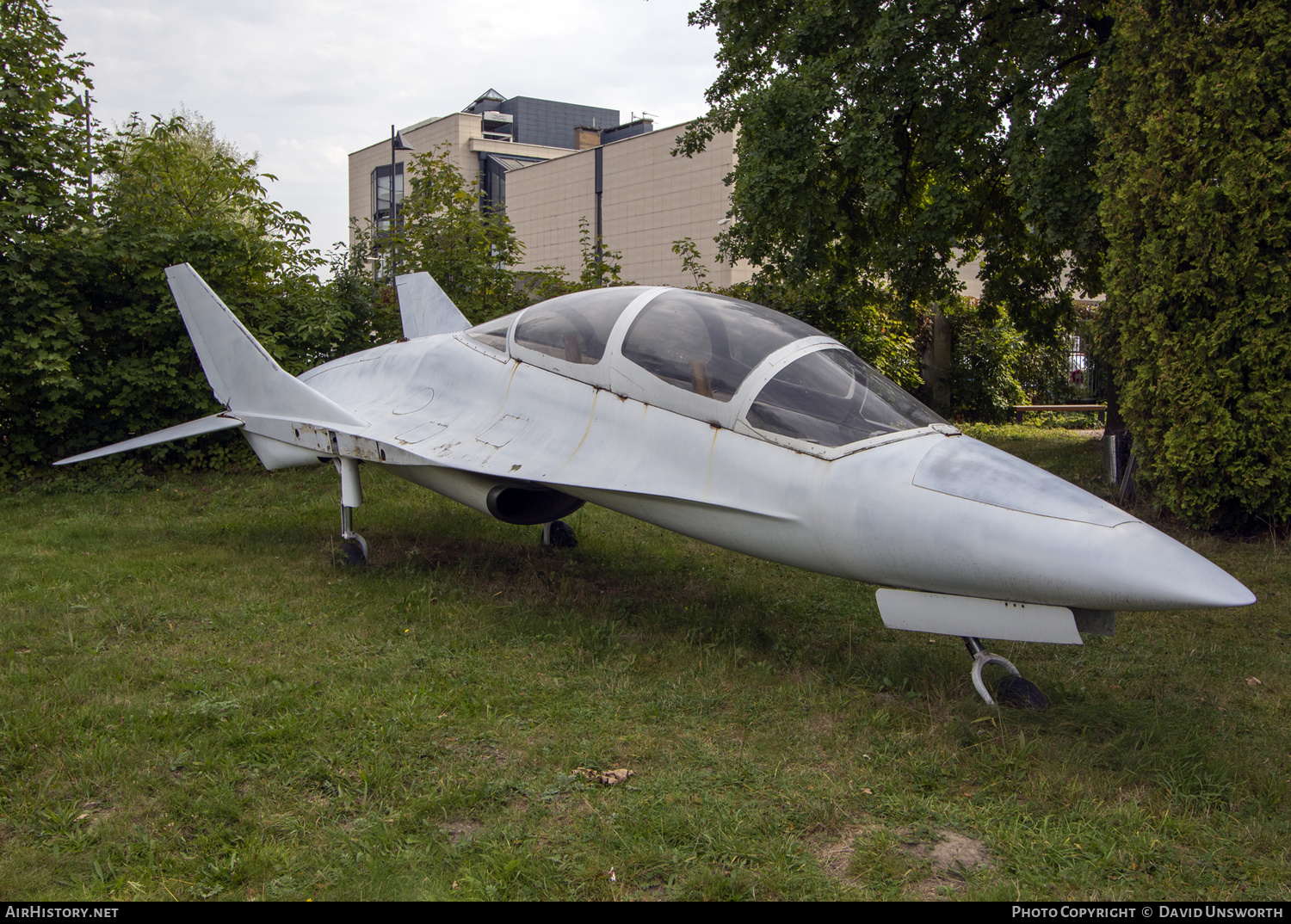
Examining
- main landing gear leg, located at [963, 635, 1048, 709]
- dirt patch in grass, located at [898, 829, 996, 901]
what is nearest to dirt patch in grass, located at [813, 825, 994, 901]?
dirt patch in grass, located at [898, 829, 996, 901]

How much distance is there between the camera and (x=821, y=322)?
1440 centimetres

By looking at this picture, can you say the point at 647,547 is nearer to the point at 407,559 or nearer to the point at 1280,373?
the point at 407,559

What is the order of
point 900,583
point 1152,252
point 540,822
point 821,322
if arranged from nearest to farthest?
1. point 540,822
2. point 900,583
3. point 1152,252
4. point 821,322

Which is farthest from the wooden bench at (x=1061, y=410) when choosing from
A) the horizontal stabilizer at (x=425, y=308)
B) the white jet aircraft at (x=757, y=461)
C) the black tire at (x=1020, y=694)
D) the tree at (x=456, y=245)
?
the black tire at (x=1020, y=694)

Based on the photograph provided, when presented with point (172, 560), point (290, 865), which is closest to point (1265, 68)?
point (290, 865)

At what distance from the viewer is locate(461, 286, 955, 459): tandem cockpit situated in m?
4.28

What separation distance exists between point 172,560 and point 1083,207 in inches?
376

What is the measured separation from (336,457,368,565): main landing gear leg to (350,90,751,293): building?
57.3 ft

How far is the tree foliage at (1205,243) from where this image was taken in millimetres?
7105

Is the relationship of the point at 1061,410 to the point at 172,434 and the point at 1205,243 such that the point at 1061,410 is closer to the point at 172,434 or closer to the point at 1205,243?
the point at 1205,243

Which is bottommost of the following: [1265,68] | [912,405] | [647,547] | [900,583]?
[647,547]

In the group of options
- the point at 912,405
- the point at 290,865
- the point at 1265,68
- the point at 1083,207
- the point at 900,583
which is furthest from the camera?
the point at 1083,207

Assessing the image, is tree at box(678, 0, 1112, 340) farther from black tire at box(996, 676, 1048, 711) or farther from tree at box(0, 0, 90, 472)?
tree at box(0, 0, 90, 472)

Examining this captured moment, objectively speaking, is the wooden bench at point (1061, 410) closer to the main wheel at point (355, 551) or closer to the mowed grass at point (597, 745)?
the mowed grass at point (597, 745)
